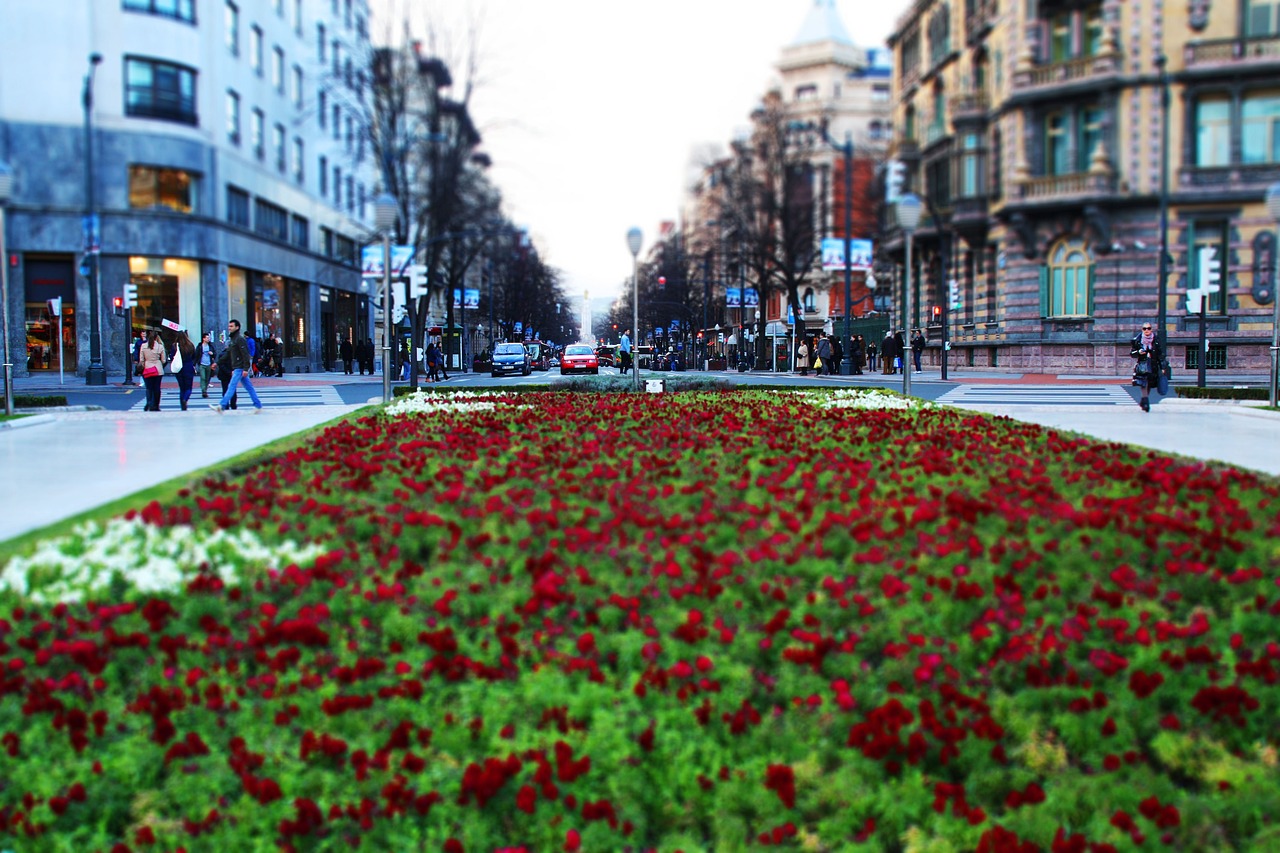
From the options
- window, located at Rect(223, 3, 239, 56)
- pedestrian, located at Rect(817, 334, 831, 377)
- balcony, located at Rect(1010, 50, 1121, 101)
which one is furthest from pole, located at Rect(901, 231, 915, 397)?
window, located at Rect(223, 3, 239, 56)

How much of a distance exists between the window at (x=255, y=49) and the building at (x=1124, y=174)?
97.7 feet

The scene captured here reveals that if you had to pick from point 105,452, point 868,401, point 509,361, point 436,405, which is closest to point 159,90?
point 509,361

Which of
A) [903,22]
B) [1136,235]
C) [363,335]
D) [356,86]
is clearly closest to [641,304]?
[363,335]

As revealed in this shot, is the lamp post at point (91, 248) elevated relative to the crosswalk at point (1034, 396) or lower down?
elevated

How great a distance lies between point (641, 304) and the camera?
108688 millimetres

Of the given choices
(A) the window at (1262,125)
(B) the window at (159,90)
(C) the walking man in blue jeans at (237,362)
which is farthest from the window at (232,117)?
(A) the window at (1262,125)

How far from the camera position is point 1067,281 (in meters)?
40.2

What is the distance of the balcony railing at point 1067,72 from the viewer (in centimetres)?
3809

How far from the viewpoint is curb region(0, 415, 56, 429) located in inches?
632

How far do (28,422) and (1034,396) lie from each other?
2004 centimetres

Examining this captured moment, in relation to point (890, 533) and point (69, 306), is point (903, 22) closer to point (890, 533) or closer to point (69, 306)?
point (69, 306)

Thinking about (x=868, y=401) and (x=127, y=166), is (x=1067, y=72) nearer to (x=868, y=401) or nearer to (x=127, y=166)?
(x=868, y=401)

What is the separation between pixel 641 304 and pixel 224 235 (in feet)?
217

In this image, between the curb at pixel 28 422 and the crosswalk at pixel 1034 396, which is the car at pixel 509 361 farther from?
the curb at pixel 28 422
